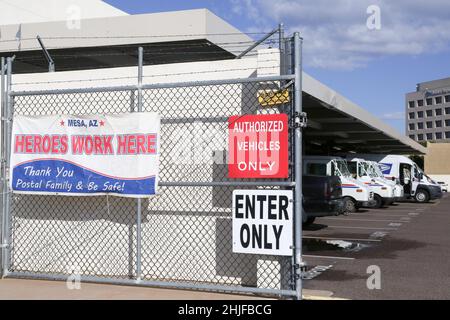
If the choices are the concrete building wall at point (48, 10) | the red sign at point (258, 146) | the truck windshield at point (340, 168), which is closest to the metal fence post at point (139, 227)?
the red sign at point (258, 146)

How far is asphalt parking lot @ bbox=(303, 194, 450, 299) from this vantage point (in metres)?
8.02

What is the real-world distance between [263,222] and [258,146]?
2.94 feet

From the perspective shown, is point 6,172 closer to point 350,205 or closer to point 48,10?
point 350,205

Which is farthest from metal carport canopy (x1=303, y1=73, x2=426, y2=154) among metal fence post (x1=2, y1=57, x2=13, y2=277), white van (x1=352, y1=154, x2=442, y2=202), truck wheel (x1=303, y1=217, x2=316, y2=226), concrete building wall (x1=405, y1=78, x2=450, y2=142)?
concrete building wall (x1=405, y1=78, x2=450, y2=142)

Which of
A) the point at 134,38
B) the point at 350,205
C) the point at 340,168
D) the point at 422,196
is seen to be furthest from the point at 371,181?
the point at 134,38

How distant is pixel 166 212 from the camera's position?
744 cm

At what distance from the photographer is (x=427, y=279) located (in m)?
8.75

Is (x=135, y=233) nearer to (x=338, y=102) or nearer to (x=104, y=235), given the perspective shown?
(x=104, y=235)

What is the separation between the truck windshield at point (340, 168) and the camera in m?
20.5

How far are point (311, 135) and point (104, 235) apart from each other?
2560 cm

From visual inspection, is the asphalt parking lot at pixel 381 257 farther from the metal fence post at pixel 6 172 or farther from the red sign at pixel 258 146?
the metal fence post at pixel 6 172

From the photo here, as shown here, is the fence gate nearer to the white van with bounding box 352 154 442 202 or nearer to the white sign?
the white sign

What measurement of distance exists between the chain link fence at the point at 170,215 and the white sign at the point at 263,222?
21 cm
